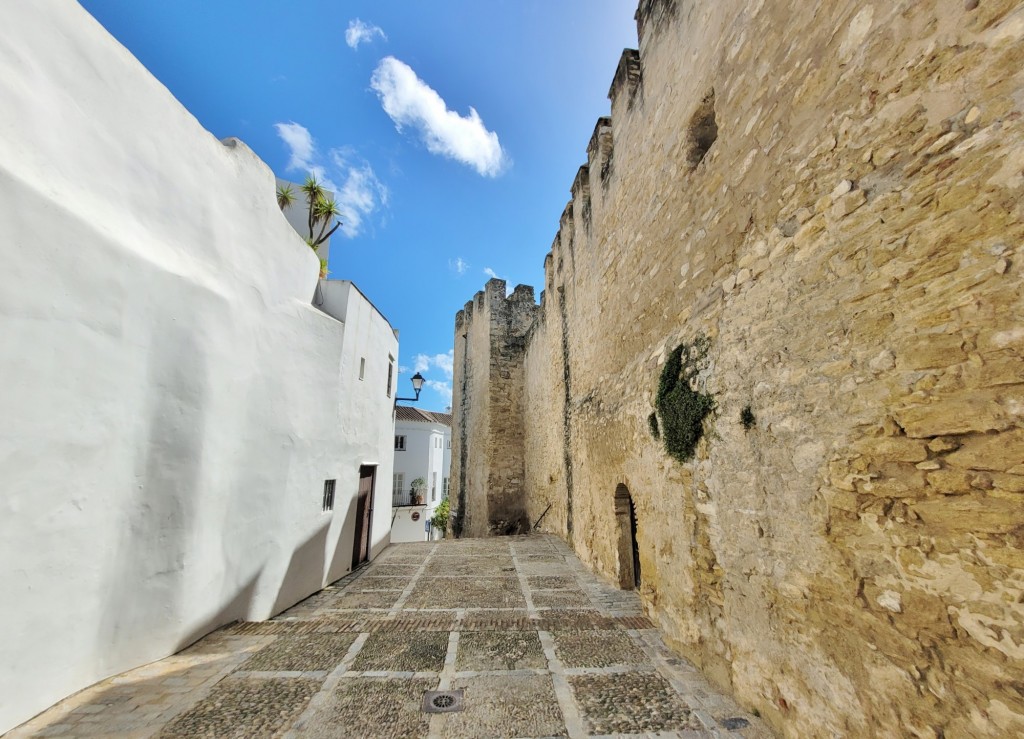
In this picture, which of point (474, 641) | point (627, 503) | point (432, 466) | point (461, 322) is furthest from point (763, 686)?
point (432, 466)

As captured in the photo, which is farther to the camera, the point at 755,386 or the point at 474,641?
the point at 474,641

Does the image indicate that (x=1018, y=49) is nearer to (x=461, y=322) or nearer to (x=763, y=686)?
(x=763, y=686)

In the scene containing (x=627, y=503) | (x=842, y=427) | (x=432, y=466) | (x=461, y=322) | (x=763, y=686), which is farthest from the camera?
(x=432, y=466)

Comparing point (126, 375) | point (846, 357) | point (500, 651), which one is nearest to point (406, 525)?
point (500, 651)

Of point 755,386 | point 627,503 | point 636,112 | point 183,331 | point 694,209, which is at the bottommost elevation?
point 627,503

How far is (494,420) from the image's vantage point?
45.1ft

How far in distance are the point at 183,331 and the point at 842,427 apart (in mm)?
5137

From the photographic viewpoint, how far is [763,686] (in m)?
2.64

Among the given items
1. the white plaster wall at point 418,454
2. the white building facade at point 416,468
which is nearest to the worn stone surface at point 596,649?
the white building facade at point 416,468

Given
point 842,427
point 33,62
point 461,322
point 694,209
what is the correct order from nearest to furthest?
point 842,427 → point 33,62 → point 694,209 → point 461,322

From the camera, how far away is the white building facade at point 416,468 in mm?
23047

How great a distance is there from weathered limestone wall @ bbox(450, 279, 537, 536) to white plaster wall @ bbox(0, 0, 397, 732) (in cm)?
820

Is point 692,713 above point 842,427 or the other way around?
the other way around

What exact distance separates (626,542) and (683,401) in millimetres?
2849
